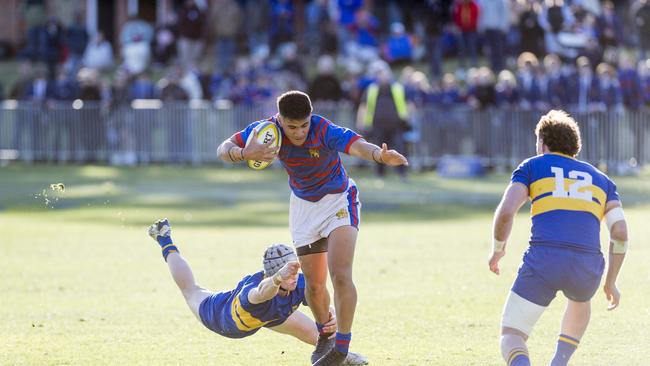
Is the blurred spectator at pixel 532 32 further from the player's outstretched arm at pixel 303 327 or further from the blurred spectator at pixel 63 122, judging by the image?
the player's outstretched arm at pixel 303 327

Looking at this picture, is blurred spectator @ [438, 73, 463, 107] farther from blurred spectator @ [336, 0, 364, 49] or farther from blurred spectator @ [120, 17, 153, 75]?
blurred spectator @ [120, 17, 153, 75]

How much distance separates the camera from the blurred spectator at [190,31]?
32.1 m

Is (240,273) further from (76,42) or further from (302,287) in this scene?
(76,42)

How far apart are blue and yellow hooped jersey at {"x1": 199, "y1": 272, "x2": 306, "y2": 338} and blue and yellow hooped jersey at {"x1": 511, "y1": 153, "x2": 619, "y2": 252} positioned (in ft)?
6.41

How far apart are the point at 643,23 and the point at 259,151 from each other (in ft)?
66.6

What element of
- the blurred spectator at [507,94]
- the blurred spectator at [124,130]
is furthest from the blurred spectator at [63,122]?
the blurred spectator at [507,94]

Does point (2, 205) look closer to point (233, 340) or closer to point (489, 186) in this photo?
point (489, 186)

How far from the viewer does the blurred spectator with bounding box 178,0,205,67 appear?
3209 cm

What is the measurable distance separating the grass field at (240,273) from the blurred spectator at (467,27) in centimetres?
516

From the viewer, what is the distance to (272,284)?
821 cm

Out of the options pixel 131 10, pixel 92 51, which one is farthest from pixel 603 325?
pixel 131 10

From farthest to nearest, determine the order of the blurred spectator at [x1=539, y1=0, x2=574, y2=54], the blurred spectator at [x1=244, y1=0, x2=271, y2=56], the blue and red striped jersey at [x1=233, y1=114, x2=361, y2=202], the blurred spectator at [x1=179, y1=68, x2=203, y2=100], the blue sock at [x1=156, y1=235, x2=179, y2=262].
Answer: the blurred spectator at [x1=244, y1=0, x2=271, y2=56], the blurred spectator at [x1=179, y1=68, x2=203, y2=100], the blurred spectator at [x1=539, y1=0, x2=574, y2=54], the blue sock at [x1=156, y1=235, x2=179, y2=262], the blue and red striped jersey at [x1=233, y1=114, x2=361, y2=202]

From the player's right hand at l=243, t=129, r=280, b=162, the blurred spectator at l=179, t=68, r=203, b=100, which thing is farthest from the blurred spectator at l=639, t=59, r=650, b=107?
the player's right hand at l=243, t=129, r=280, b=162

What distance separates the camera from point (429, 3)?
96.6ft
